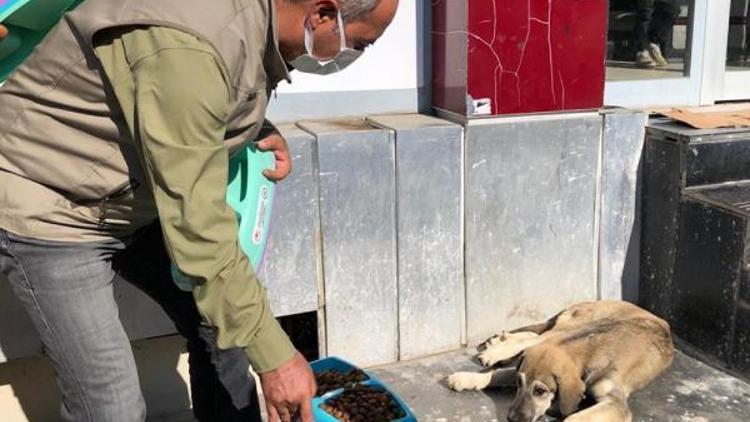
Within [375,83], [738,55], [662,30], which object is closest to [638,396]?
[375,83]

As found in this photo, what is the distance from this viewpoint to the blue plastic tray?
3156 millimetres

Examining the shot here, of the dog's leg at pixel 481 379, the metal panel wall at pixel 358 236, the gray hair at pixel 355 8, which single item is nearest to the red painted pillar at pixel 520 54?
the metal panel wall at pixel 358 236

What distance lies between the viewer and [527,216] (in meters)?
4.06

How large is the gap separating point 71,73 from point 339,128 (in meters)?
1.94

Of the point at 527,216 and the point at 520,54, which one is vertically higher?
the point at 520,54

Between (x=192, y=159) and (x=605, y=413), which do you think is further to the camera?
(x=605, y=413)

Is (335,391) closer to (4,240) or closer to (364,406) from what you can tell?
(364,406)

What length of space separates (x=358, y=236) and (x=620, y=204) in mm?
1483

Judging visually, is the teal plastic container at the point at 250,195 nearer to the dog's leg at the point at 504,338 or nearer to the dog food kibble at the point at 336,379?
the dog food kibble at the point at 336,379

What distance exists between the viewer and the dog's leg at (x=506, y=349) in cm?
382

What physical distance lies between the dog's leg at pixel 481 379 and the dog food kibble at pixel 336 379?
0.49 metres

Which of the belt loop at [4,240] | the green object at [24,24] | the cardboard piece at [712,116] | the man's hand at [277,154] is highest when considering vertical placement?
the green object at [24,24]

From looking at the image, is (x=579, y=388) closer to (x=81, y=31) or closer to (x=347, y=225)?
(x=347, y=225)

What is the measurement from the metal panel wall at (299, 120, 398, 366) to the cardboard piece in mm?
1693
